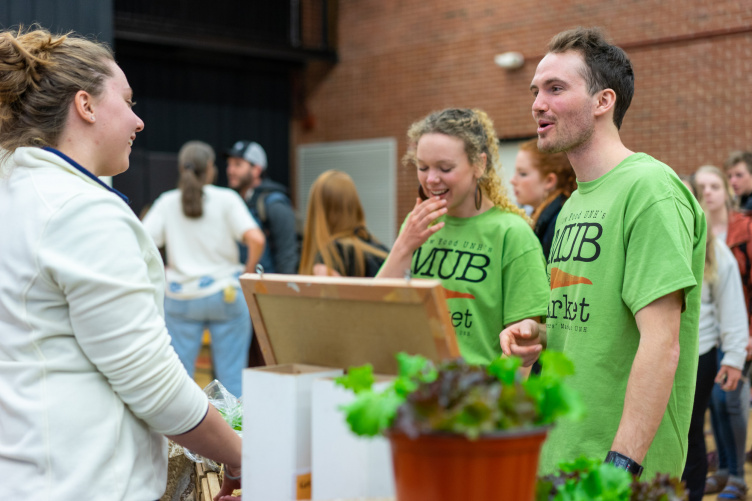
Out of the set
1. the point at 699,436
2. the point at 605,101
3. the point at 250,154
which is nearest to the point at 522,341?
the point at 605,101

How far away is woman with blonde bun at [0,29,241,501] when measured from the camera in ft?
4.15

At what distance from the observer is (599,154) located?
1.67 meters

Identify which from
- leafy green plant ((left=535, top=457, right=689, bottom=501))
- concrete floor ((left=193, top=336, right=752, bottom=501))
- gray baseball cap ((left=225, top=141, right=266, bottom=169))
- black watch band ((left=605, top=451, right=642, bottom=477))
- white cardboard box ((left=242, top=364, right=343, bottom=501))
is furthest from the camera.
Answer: gray baseball cap ((left=225, top=141, right=266, bottom=169))

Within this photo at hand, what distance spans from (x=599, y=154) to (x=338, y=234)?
6.76ft

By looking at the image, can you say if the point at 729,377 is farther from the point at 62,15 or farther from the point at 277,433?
the point at 62,15

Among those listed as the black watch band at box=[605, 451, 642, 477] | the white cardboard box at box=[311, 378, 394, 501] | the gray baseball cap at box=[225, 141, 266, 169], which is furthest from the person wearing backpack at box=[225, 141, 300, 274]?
the white cardboard box at box=[311, 378, 394, 501]

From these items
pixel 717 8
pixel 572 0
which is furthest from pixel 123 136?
pixel 572 0

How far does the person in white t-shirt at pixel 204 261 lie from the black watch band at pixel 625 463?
3402mm

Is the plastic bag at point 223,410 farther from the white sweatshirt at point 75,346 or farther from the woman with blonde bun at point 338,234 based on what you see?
the woman with blonde bun at point 338,234

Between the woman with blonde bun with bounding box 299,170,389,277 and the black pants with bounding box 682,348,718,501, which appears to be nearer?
the black pants with bounding box 682,348,718,501

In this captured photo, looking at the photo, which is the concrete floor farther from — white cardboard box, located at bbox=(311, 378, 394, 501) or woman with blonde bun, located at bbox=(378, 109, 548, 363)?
white cardboard box, located at bbox=(311, 378, 394, 501)

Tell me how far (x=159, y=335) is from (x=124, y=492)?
0.93ft

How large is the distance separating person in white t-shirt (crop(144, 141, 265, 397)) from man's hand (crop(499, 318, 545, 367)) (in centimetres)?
305

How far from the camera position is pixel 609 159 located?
5.46 feet
